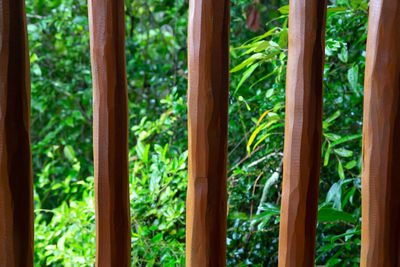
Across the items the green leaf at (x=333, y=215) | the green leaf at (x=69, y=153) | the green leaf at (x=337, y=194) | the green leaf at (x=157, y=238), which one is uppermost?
the green leaf at (x=69, y=153)

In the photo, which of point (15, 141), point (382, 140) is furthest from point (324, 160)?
point (15, 141)

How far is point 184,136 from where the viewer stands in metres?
1.79

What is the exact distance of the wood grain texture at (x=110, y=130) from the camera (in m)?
0.84

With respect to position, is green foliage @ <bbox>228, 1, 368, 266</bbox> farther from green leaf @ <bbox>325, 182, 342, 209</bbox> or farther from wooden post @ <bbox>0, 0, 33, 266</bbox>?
wooden post @ <bbox>0, 0, 33, 266</bbox>

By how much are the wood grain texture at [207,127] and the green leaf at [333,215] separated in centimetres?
32

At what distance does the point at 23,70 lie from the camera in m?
0.83

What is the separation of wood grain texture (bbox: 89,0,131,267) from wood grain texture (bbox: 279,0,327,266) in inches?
11.4

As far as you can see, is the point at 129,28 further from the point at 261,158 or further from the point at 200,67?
the point at 200,67

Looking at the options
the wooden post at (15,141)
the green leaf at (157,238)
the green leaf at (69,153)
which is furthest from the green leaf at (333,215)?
the green leaf at (69,153)

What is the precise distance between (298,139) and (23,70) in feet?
1.60

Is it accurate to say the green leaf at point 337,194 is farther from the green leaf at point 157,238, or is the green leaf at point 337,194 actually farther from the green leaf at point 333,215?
the green leaf at point 157,238

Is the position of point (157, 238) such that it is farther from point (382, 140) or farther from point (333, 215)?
point (382, 140)

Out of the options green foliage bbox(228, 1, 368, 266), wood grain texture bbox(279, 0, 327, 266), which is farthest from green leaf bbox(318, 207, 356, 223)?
wood grain texture bbox(279, 0, 327, 266)

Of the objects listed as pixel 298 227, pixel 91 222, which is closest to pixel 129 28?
pixel 91 222
